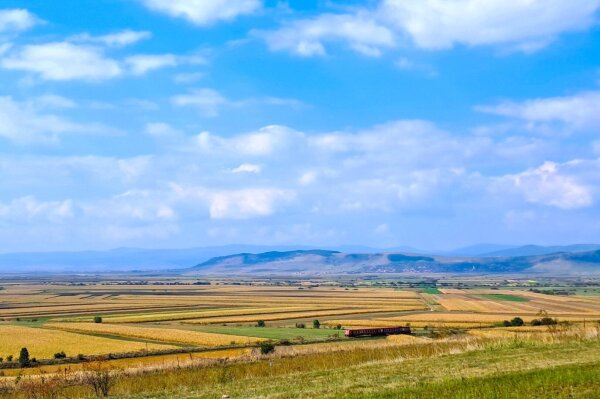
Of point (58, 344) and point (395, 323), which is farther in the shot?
point (395, 323)

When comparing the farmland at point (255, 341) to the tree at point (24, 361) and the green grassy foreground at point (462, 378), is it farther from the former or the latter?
the tree at point (24, 361)

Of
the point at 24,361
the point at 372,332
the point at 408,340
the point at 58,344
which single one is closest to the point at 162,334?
the point at 58,344

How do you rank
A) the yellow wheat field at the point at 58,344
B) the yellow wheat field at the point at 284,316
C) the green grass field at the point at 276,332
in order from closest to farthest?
the yellow wheat field at the point at 58,344 < the green grass field at the point at 276,332 < the yellow wheat field at the point at 284,316

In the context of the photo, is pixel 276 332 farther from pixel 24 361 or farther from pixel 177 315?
pixel 177 315

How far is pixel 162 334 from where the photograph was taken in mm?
69438

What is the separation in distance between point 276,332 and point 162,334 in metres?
13.6

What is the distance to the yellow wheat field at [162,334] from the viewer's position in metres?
62.1

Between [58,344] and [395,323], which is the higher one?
[58,344]

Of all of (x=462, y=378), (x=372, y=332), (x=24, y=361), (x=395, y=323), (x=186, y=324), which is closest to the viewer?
(x=462, y=378)

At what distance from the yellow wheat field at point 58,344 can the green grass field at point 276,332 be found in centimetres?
1318

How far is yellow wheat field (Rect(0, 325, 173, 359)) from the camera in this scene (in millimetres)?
54812

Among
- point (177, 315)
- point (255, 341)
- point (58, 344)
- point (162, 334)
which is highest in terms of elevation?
point (58, 344)

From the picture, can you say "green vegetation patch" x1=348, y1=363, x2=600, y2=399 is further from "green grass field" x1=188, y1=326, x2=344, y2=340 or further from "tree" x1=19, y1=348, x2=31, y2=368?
"green grass field" x1=188, y1=326, x2=344, y2=340

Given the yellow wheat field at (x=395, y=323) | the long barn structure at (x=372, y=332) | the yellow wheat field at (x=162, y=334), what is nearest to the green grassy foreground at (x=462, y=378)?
the yellow wheat field at (x=162, y=334)
